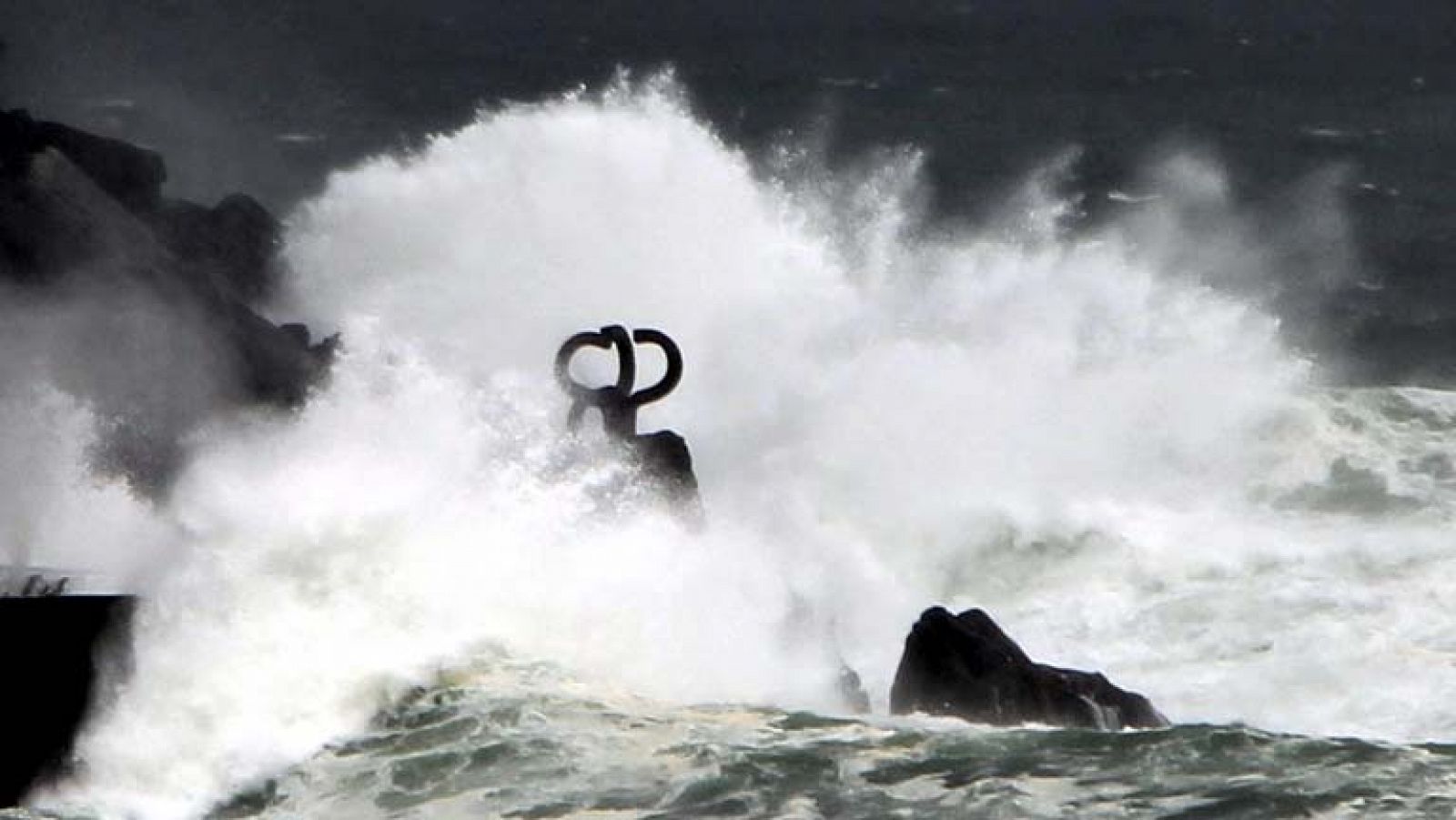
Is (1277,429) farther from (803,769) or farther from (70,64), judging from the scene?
(70,64)

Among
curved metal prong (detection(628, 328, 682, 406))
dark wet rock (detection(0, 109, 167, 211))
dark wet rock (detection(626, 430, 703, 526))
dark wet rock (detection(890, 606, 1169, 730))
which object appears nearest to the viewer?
dark wet rock (detection(890, 606, 1169, 730))

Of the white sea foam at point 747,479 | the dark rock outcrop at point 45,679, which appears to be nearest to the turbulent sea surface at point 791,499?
the white sea foam at point 747,479

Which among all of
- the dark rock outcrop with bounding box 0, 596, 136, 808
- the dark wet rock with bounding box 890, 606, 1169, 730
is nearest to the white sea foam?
the dark rock outcrop with bounding box 0, 596, 136, 808

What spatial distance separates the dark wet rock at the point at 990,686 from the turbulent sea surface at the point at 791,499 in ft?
3.00

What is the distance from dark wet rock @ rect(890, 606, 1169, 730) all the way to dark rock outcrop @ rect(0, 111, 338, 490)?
789cm

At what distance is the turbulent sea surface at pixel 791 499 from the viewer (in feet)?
85.1

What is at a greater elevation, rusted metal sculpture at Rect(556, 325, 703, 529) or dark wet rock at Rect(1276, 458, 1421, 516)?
dark wet rock at Rect(1276, 458, 1421, 516)

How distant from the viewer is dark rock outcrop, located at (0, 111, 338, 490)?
34719 millimetres

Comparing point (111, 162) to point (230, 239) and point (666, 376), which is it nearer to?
point (230, 239)

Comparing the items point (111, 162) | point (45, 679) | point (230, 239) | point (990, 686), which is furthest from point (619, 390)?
point (230, 239)

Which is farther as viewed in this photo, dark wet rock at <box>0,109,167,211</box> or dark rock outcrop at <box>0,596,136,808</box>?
dark wet rock at <box>0,109,167,211</box>

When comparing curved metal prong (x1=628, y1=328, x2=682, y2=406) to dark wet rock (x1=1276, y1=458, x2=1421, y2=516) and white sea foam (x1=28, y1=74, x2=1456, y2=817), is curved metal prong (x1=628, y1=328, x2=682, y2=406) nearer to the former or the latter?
white sea foam (x1=28, y1=74, x2=1456, y2=817)

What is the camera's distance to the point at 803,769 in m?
25.6

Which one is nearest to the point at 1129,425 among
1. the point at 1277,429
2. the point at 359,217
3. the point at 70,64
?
the point at 1277,429
